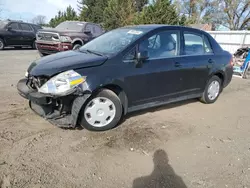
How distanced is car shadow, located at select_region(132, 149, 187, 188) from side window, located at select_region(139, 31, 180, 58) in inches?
76.3

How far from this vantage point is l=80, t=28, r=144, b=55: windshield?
152 inches

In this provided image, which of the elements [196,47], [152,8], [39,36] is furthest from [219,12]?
[196,47]

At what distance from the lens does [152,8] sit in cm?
1742

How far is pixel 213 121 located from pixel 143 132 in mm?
1546

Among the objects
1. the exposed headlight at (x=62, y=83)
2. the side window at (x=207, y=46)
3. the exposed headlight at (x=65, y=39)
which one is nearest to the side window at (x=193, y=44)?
the side window at (x=207, y=46)

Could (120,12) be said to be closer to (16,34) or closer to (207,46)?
(16,34)

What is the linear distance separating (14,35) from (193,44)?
12784mm

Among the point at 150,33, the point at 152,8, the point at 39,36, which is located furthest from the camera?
the point at 152,8

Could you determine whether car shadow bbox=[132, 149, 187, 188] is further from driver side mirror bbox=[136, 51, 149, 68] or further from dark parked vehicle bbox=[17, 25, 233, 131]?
driver side mirror bbox=[136, 51, 149, 68]

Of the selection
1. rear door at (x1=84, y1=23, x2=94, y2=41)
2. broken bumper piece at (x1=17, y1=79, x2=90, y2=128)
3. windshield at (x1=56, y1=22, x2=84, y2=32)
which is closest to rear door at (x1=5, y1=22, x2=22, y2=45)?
windshield at (x1=56, y1=22, x2=84, y2=32)

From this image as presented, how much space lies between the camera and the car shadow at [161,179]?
2.51m

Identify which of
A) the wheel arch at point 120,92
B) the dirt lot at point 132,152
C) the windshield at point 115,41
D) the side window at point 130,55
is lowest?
the dirt lot at point 132,152

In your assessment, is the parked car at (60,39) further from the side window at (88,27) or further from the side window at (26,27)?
the side window at (26,27)

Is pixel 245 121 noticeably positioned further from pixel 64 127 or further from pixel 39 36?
pixel 39 36
